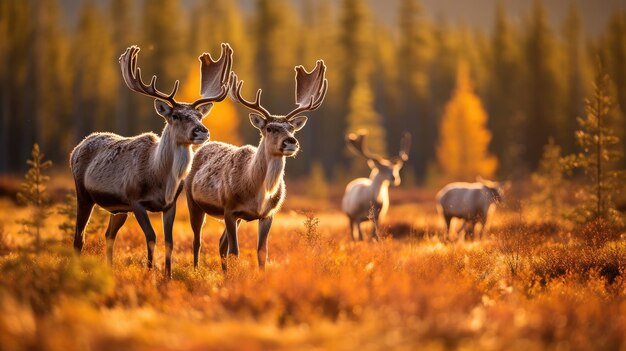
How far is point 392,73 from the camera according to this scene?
54562 mm

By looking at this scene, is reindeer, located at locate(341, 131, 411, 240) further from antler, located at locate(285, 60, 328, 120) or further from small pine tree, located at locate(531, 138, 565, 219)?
antler, located at locate(285, 60, 328, 120)

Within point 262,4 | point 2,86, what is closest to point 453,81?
point 262,4

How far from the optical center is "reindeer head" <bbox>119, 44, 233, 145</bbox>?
948 centimetres

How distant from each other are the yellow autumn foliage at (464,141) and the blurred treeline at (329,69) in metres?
1.95

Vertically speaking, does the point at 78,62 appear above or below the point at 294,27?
below

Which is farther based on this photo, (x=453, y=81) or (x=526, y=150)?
(x=453, y=81)

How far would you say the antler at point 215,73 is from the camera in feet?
34.9

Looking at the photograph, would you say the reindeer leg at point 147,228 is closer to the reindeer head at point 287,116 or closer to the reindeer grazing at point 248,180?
the reindeer grazing at point 248,180

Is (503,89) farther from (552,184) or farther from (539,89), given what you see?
(552,184)

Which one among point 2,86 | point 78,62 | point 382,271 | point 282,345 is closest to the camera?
point 282,345

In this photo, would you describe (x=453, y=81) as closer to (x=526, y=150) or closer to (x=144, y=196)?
(x=526, y=150)

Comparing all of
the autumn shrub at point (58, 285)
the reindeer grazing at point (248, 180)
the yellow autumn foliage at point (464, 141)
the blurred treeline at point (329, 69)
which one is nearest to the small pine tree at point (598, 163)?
the reindeer grazing at point (248, 180)

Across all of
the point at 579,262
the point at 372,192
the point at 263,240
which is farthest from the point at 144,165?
the point at 372,192

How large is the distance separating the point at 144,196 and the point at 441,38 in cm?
4705
